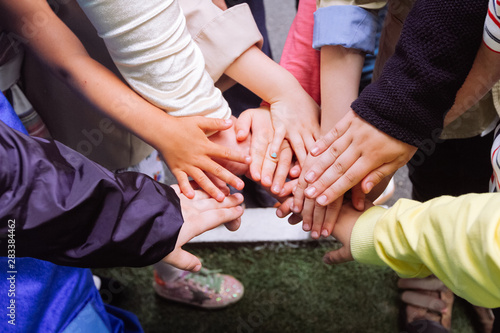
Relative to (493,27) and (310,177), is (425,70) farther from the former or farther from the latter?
(310,177)

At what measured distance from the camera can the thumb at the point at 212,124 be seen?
30.5 inches

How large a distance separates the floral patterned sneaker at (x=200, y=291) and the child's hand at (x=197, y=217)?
1.47 ft

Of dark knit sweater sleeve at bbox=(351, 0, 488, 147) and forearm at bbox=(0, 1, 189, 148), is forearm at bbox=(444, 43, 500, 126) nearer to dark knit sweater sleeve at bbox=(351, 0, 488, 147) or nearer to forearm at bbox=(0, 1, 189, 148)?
dark knit sweater sleeve at bbox=(351, 0, 488, 147)

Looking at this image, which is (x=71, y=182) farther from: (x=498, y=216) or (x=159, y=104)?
(x=498, y=216)

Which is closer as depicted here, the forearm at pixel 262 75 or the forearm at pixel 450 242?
the forearm at pixel 450 242

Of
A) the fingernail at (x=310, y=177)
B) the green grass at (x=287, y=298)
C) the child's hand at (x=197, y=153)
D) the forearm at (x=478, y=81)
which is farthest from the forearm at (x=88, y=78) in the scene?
the green grass at (x=287, y=298)

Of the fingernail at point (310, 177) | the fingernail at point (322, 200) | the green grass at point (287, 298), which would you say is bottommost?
the green grass at point (287, 298)

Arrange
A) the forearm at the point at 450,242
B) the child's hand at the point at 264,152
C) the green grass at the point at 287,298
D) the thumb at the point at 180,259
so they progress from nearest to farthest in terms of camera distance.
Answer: the forearm at the point at 450,242, the thumb at the point at 180,259, the child's hand at the point at 264,152, the green grass at the point at 287,298

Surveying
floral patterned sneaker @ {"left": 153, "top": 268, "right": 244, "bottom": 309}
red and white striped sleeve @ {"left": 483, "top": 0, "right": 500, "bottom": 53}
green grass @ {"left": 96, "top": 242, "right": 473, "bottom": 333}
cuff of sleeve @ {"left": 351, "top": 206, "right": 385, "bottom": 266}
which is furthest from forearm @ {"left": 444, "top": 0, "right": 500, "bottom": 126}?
floral patterned sneaker @ {"left": 153, "top": 268, "right": 244, "bottom": 309}

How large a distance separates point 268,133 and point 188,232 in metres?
0.26

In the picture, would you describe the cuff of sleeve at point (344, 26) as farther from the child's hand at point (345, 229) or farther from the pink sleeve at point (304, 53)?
the child's hand at point (345, 229)

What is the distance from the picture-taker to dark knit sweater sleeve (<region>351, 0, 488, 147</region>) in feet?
1.97

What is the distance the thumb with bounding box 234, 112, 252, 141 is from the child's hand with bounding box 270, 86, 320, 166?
0.05 metres

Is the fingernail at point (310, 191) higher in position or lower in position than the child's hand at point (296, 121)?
lower
